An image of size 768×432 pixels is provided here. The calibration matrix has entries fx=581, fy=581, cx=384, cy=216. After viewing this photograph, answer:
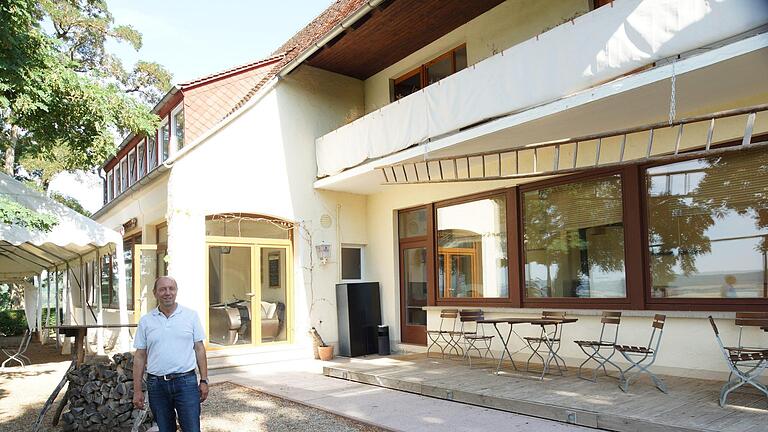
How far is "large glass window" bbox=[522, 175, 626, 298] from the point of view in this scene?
7.23 metres

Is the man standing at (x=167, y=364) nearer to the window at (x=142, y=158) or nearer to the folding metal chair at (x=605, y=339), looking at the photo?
the folding metal chair at (x=605, y=339)

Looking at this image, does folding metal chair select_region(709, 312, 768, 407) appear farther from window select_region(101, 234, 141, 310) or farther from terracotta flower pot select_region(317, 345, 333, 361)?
window select_region(101, 234, 141, 310)

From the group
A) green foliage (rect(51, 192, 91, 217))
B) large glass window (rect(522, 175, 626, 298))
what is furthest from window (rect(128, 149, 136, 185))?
green foliage (rect(51, 192, 91, 217))

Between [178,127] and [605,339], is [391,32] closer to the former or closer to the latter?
[178,127]

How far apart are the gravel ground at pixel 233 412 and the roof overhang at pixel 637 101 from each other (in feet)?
12.3

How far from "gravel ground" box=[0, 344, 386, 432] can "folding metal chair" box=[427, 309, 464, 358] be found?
10.3ft

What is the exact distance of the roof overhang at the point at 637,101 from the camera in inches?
198

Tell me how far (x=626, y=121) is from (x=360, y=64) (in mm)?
5535

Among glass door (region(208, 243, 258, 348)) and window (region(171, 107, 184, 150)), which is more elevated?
window (region(171, 107, 184, 150))

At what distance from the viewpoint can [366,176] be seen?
9586mm

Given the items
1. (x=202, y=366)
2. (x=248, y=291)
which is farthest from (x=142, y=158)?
(x=202, y=366)

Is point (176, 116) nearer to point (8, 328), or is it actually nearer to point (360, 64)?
point (360, 64)

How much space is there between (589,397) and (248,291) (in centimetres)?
589

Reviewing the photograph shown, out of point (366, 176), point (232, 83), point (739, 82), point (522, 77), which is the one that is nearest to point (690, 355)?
point (739, 82)
